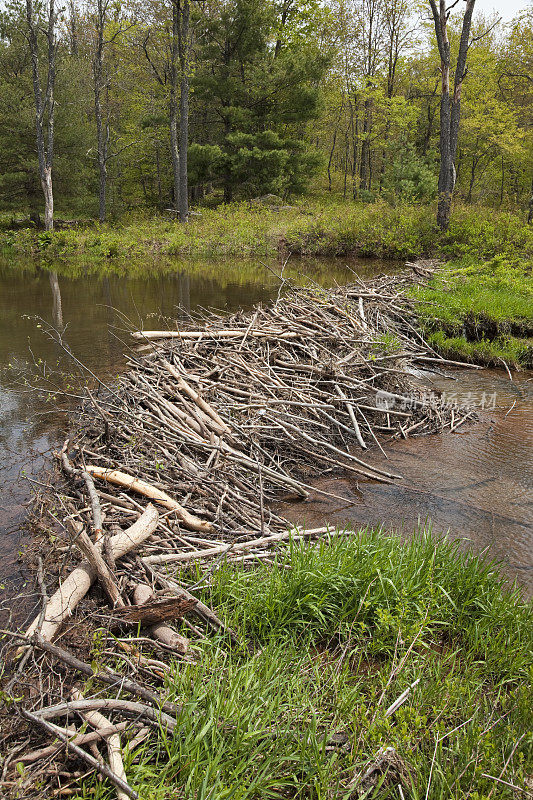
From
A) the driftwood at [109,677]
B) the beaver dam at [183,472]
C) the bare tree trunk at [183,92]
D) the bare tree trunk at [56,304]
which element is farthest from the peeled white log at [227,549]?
the bare tree trunk at [183,92]

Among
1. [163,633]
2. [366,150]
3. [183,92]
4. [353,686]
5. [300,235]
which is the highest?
[183,92]

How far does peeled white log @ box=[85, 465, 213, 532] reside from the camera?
3.95m

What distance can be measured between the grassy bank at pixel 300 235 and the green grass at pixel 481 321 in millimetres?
6870

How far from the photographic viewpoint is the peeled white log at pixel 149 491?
3.95m

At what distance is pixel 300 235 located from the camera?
79.3ft

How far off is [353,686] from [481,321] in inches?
339

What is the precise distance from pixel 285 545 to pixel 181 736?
5.54ft

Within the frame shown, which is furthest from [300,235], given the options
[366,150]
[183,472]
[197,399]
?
[183,472]

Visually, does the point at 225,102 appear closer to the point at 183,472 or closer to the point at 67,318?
the point at 67,318

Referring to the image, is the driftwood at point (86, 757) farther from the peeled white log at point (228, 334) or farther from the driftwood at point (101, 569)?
the peeled white log at point (228, 334)

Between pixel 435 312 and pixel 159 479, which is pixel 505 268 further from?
pixel 159 479

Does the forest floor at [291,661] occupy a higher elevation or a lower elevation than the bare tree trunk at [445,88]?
lower

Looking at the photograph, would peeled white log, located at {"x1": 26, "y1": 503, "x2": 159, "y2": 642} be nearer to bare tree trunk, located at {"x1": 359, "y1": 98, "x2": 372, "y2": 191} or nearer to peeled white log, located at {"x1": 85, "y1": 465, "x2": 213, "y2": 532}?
peeled white log, located at {"x1": 85, "y1": 465, "x2": 213, "y2": 532}

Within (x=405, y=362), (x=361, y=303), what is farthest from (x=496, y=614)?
(x=361, y=303)
